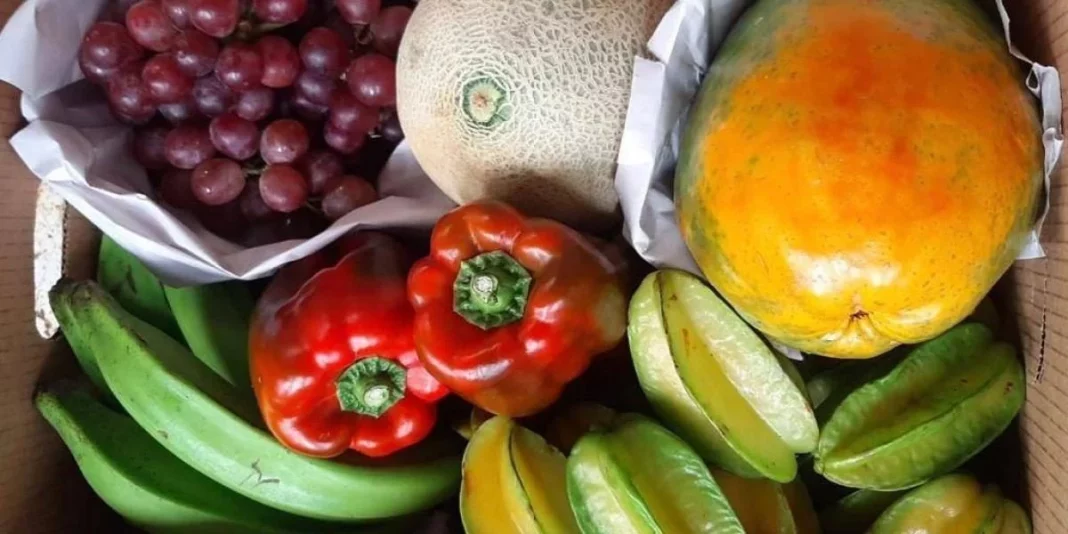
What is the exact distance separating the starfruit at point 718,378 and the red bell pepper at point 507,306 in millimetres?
51

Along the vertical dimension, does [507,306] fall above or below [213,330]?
above

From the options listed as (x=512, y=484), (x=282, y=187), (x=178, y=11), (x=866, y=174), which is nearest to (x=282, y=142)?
(x=282, y=187)

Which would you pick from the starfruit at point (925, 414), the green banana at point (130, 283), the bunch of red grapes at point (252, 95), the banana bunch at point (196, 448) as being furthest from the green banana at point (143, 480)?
the starfruit at point (925, 414)

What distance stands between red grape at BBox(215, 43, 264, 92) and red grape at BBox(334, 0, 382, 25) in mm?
90

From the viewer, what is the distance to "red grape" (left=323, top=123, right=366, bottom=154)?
912 mm

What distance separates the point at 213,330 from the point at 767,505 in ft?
1.74

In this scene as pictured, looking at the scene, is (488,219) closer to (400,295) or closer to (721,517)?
(400,295)

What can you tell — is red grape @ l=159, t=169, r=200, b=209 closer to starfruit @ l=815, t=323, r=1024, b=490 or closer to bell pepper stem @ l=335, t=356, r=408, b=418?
bell pepper stem @ l=335, t=356, r=408, b=418

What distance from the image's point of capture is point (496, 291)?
→ 772mm

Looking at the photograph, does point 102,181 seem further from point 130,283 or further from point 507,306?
point 507,306

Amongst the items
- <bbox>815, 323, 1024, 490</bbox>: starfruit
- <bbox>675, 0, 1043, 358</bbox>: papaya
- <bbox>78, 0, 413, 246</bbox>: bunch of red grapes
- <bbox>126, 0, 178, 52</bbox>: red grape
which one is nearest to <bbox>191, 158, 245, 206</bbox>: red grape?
<bbox>78, 0, 413, 246</bbox>: bunch of red grapes

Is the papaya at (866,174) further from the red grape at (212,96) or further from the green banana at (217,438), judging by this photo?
the red grape at (212,96)

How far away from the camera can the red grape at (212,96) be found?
89cm

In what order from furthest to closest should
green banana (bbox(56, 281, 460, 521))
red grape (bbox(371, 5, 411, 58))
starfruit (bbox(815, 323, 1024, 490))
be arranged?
1. red grape (bbox(371, 5, 411, 58))
2. green banana (bbox(56, 281, 460, 521))
3. starfruit (bbox(815, 323, 1024, 490))
